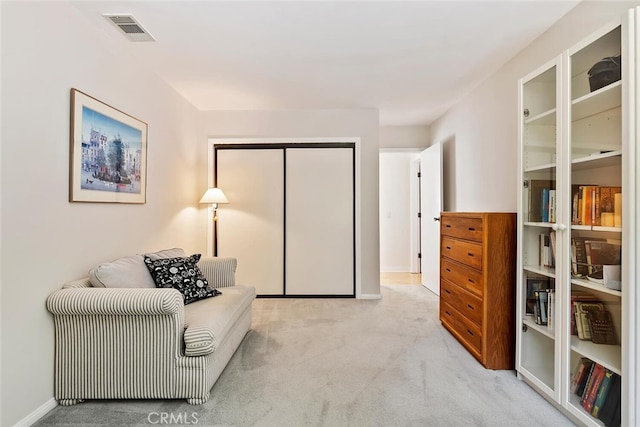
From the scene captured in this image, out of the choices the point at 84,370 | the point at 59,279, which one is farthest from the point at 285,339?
the point at 59,279

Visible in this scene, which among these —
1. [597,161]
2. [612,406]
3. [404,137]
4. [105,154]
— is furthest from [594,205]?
[404,137]

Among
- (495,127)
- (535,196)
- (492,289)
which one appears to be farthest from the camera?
(495,127)

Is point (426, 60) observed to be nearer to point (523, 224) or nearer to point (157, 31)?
point (523, 224)

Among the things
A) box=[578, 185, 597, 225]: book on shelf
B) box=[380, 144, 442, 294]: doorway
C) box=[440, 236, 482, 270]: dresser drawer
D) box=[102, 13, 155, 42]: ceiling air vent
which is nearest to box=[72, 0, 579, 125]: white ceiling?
box=[102, 13, 155, 42]: ceiling air vent

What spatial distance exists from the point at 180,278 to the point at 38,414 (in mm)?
1025

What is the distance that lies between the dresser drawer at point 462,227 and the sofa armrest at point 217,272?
2.05m

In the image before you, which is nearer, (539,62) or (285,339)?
(539,62)

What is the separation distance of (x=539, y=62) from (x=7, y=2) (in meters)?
3.30

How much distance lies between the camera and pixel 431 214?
4664 mm

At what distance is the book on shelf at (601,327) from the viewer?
1.63 m

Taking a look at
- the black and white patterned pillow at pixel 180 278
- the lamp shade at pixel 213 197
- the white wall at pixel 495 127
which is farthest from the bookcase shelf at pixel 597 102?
the lamp shade at pixel 213 197

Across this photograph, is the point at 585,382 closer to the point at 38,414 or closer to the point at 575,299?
the point at 575,299

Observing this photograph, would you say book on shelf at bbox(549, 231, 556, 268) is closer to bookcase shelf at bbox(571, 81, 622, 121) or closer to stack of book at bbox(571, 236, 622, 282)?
stack of book at bbox(571, 236, 622, 282)

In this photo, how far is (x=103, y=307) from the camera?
182cm
